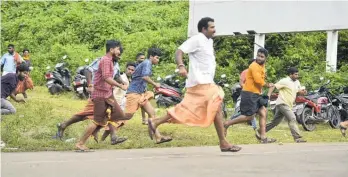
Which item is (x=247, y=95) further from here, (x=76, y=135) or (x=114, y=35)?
(x=114, y=35)

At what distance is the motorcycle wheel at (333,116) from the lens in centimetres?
1349

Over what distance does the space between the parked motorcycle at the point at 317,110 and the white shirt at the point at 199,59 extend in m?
5.32

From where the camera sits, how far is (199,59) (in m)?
8.08

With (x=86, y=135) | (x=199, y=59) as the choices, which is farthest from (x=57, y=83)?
(x=199, y=59)

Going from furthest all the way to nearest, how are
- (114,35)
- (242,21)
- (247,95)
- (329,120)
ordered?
(114,35), (242,21), (329,120), (247,95)

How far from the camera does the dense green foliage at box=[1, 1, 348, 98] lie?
18422mm

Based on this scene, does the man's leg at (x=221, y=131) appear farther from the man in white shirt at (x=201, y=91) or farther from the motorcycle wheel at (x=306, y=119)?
the motorcycle wheel at (x=306, y=119)

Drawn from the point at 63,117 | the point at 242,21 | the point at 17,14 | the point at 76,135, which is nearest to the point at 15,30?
the point at 17,14

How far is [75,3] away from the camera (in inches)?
1255

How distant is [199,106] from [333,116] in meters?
6.44

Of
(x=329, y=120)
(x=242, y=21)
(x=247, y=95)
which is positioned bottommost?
(x=329, y=120)

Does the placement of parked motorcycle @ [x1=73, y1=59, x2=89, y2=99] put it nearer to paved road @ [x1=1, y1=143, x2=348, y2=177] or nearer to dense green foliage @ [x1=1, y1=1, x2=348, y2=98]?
dense green foliage @ [x1=1, y1=1, x2=348, y2=98]

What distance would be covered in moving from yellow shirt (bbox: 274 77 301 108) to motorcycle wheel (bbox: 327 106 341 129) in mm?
2663

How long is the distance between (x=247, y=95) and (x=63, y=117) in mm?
4333
